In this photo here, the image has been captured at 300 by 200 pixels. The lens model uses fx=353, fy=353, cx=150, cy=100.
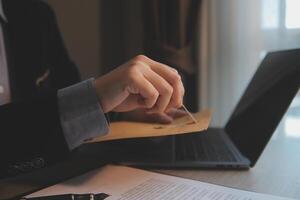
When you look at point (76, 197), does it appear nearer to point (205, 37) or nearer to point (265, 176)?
point (265, 176)

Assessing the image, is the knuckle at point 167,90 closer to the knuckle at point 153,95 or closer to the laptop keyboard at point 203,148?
the knuckle at point 153,95

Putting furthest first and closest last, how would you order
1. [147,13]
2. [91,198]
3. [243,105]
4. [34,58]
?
[147,13]
[34,58]
[243,105]
[91,198]

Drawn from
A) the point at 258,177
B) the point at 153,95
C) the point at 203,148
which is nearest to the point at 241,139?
the point at 203,148

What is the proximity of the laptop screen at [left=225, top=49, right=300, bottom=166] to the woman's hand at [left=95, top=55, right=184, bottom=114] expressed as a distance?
20 cm

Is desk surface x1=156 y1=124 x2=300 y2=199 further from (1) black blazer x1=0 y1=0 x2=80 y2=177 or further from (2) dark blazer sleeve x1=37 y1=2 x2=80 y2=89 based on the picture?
(2) dark blazer sleeve x1=37 y1=2 x2=80 y2=89

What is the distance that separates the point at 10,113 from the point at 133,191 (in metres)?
0.25

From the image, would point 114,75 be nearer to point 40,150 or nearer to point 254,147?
point 40,150

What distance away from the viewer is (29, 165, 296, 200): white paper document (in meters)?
0.50

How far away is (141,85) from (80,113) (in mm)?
120

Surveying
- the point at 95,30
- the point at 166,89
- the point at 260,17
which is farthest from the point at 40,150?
the point at 95,30

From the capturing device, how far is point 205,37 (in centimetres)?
144

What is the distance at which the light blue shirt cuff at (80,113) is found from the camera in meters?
0.61

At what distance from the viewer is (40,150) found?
60 centimetres

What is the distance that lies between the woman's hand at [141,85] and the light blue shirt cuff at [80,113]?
16mm
